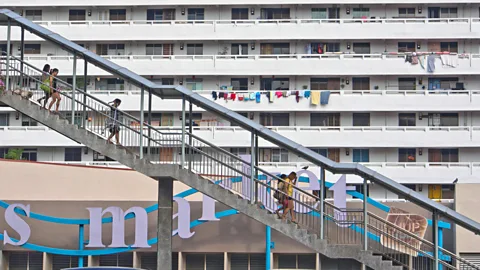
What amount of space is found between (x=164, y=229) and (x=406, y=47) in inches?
1036

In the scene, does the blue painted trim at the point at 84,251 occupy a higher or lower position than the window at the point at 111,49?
lower

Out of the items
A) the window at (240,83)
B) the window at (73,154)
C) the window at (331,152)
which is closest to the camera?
the window at (331,152)

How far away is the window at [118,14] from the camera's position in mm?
45688

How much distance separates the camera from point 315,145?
4369 cm

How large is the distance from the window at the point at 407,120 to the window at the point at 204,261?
1563 centimetres

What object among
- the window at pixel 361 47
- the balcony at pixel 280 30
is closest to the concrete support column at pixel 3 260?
the balcony at pixel 280 30

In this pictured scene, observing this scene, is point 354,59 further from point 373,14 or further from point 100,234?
point 100,234

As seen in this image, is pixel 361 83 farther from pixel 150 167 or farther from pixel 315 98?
pixel 150 167

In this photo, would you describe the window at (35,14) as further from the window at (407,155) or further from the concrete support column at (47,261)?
the window at (407,155)

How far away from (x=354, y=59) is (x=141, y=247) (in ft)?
58.2

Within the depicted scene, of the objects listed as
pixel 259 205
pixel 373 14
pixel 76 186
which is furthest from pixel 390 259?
pixel 373 14

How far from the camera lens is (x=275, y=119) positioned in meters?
44.5

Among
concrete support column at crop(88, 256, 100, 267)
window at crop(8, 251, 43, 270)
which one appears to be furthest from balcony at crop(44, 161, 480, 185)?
concrete support column at crop(88, 256, 100, 267)

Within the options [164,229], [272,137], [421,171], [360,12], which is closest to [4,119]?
[360,12]
